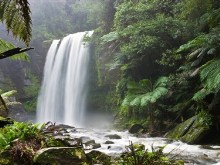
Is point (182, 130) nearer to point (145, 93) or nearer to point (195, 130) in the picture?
point (195, 130)

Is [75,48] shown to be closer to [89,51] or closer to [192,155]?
[89,51]

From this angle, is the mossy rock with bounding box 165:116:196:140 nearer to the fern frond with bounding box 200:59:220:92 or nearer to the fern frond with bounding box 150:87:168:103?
the fern frond with bounding box 150:87:168:103

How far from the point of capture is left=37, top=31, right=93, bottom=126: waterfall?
65.5ft

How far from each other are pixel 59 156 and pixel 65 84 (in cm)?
1718

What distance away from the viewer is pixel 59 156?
12.0ft

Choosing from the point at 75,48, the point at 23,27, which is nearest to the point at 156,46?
the point at 75,48

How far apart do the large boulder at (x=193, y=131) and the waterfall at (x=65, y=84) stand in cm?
1039

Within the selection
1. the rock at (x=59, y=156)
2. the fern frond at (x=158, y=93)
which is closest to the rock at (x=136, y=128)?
the fern frond at (x=158, y=93)

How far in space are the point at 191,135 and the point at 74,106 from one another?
12.2m

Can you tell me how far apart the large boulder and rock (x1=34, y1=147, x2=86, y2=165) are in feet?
17.7

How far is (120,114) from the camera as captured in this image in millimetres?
15359

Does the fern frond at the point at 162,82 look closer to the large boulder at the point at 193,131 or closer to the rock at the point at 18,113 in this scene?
the large boulder at the point at 193,131

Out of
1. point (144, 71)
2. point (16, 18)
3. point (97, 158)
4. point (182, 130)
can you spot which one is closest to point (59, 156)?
point (97, 158)

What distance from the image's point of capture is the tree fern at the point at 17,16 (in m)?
1.34
